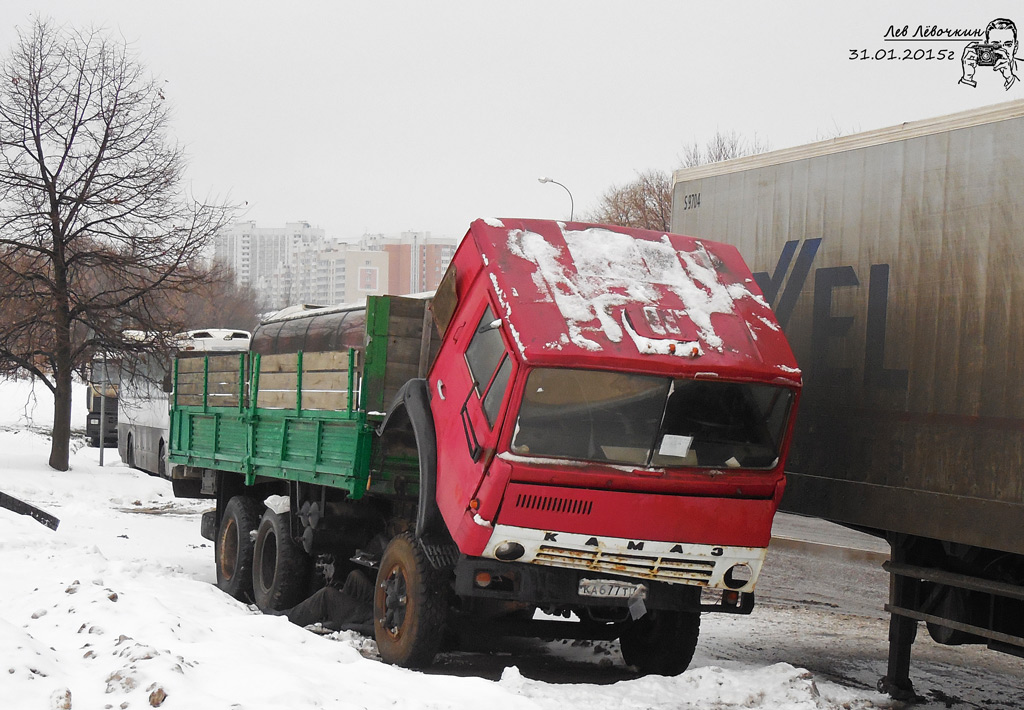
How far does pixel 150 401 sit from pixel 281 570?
50.4ft

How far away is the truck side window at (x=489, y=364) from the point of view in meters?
7.31

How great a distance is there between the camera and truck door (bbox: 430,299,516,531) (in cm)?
731

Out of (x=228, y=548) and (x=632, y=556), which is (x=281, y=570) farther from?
(x=632, y=556)

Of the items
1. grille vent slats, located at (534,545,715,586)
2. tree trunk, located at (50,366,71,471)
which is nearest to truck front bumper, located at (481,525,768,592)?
grille vent slats, located at (534,545,715,586)

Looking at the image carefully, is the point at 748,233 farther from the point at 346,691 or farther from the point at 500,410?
the point at 346,691

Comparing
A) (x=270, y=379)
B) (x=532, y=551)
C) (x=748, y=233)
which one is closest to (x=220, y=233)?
(x=270, y=379)

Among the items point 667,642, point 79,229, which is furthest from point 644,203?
point 667,642

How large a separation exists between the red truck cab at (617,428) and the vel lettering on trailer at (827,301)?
2.40 feet

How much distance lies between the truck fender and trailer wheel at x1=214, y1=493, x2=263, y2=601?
3.99 metres

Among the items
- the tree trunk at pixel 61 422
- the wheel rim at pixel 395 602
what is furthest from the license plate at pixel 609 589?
the tree trunk at pixel 61 422

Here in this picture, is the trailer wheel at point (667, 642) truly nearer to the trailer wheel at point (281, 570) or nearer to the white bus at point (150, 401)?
the trailer wheel at point (281, 570)

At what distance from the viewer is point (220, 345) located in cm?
2503

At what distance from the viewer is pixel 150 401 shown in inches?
990

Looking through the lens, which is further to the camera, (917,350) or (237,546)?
(237,546)
